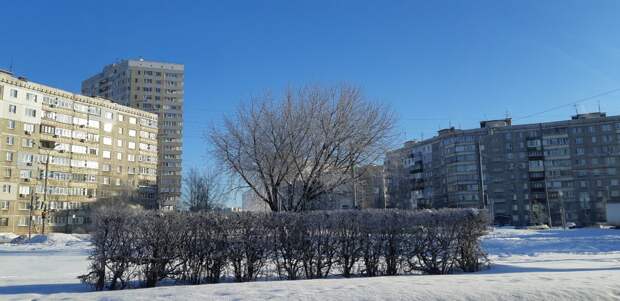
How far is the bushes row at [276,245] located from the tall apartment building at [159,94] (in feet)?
366

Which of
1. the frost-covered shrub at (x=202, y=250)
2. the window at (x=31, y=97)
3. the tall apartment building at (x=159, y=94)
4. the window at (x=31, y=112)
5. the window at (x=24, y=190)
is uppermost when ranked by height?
the tall apartment building at (x=159, y=94)

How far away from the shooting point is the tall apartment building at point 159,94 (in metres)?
124

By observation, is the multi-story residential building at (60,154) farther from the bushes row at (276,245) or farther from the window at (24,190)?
the bushes row at (276,245)

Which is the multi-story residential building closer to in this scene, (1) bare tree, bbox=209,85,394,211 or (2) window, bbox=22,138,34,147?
(2) window, bbox=22,138,34,147

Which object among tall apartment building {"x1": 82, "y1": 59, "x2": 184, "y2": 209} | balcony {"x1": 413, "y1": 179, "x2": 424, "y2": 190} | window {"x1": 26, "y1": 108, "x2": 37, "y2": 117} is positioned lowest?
balcony {"x1": 413, "y1": 179, "x2": 424, "y2": 190}

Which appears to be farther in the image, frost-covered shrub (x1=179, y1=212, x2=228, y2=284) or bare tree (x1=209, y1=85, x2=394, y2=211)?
bare tree (x1=209, y1=85, x2=394, y2=211)

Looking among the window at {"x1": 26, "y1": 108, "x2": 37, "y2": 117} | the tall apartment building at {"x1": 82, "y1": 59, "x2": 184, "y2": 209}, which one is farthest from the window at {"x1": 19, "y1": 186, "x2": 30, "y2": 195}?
the tall apartment building at {"x1": 82, "y1": 59, "x2": 184, "y2": 209}

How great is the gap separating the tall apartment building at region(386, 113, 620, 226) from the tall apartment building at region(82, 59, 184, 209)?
200 feet

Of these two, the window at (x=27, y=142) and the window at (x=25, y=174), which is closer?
the window at (x=25, y=174)

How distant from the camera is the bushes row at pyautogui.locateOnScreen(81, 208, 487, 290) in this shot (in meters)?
11.6

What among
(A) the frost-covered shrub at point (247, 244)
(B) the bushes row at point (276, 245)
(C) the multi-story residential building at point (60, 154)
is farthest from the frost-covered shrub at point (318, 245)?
(C) the multi-story residential building at point (60, 154)

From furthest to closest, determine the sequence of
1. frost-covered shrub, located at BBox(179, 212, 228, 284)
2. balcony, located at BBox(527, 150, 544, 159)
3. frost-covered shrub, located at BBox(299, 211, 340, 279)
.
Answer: balcony, located at BBox(527, 150, 544, 159)
frost-covered shrub, located at BBox(299, 211, 340, 279)
frost-covered shrub, located at BBox(179, 212, 228, 284)

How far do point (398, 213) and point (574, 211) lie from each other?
90.6 meters

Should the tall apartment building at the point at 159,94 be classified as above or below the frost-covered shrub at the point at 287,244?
above
